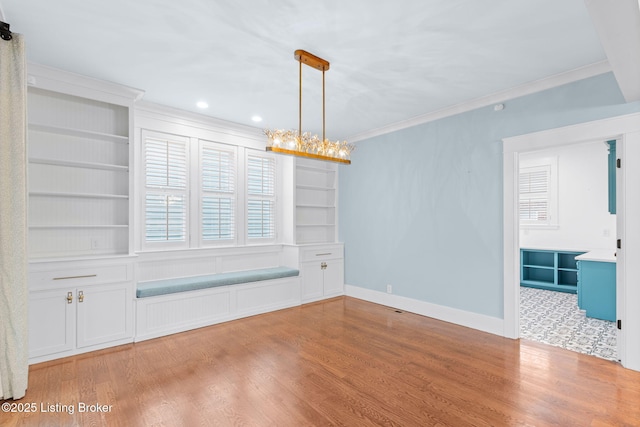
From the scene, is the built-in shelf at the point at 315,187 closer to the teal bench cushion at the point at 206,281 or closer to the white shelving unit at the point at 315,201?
the white shelving unit at the point at 315,201

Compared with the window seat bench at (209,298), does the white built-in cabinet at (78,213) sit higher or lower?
higher

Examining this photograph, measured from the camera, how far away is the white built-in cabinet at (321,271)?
5.40 meters

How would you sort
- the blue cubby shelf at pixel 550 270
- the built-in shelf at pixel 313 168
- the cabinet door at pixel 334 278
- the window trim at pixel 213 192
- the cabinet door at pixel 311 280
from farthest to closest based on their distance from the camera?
the blue cubby shelf at pixel 550 270 < the built-in shelf at pixel 313 168 < the cabinet door at pixel 334 278 < the cabinet door at pixel 311 280 < the window trim at pixel 213 192

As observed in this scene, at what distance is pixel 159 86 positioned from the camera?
3643 mm

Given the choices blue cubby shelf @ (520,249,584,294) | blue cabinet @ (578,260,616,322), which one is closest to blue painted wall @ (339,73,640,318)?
blue cabinet @ (578,260,616,322)

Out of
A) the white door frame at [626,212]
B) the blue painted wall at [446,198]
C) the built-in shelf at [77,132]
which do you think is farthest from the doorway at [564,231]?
the built-in shelf at [77,132]

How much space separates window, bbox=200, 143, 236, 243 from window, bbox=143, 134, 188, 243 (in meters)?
0.29

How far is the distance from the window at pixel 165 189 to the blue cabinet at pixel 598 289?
5.54 meters

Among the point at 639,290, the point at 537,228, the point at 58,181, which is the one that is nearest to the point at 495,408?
the point at 639,290

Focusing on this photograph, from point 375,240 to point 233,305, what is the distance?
2.45 m

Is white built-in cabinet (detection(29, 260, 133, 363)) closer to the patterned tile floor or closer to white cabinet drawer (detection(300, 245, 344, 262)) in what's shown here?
white cabinet drawer (detection(300, 245, 344, 262))

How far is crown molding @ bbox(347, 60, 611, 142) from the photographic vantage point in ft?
10.4

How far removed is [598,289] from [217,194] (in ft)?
17.8

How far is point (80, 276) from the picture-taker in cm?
331
